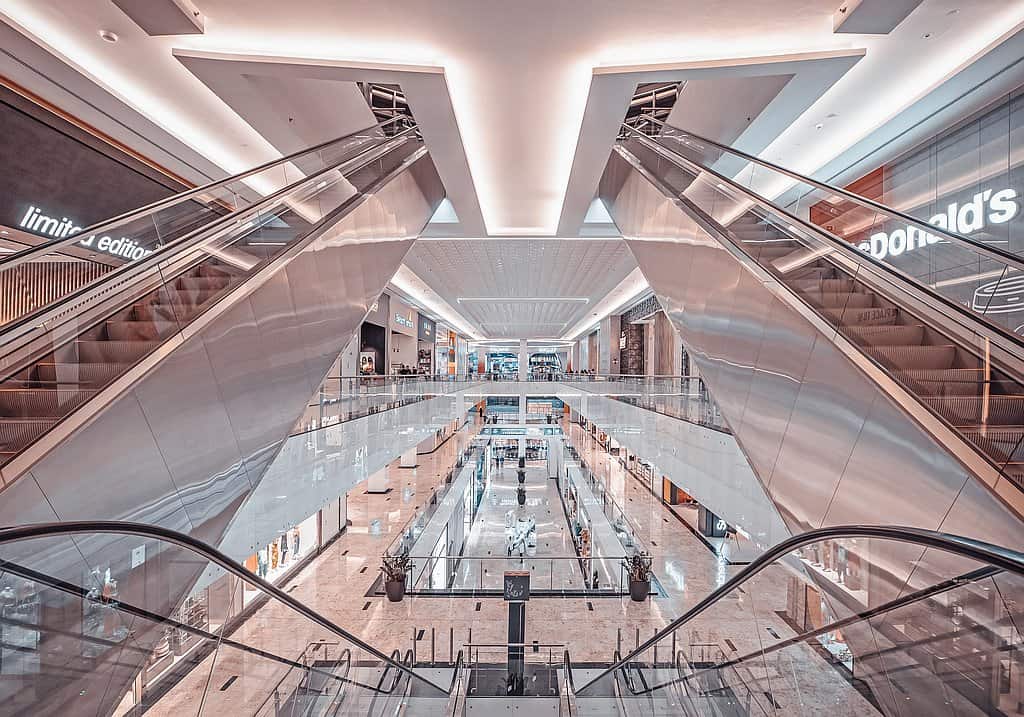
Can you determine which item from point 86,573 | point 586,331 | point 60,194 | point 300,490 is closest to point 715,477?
point 300,490

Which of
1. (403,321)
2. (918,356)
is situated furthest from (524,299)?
(918,356)

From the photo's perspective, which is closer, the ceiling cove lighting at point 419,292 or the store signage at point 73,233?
the store signage at point 73,233

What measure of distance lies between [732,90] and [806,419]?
4.74 m

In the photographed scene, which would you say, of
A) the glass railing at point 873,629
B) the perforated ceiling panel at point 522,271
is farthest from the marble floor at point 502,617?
the perforated ceiling panel at point 522,271

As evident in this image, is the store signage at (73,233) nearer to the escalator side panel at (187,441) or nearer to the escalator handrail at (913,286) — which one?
the escalator side panel at (187,441)

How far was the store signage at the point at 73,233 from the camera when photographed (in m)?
3.39

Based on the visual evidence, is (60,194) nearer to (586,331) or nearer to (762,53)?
(762,53)

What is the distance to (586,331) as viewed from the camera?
3988 centimetres

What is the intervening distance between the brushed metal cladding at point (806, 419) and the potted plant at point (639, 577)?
6.16 metres

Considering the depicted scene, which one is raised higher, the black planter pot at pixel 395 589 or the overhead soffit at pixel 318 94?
the overhead soffit at pixel 318 94

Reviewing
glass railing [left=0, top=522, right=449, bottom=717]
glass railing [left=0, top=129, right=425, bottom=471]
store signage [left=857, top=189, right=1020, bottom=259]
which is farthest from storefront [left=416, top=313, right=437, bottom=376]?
glass railing [left=0, top=522, right=449, bottom=717]

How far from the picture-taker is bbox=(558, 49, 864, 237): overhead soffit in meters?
4.84

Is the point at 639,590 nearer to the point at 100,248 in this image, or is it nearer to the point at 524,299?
the point at 100,248

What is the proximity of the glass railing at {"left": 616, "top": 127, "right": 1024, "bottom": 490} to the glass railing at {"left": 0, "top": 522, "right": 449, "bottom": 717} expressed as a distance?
4150 mm
